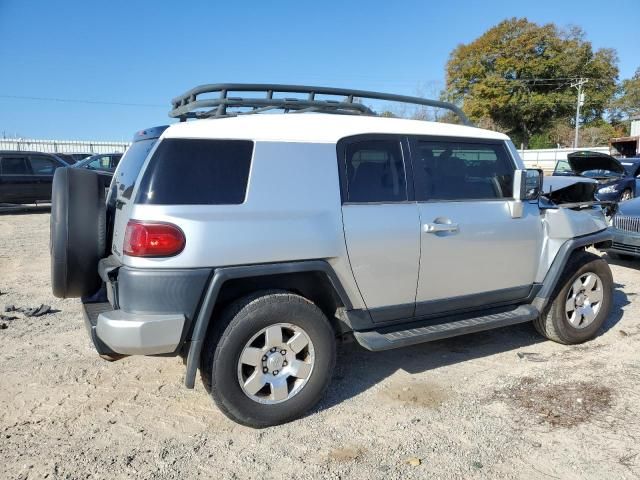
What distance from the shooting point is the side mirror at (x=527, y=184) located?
4.07 metres

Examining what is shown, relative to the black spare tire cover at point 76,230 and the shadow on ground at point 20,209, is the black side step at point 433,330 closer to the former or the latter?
the black spare tire cover at point 76,230

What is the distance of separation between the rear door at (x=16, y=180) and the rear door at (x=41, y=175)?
10 centimetres

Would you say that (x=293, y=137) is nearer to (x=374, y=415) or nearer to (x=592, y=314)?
(x=374, y=415)

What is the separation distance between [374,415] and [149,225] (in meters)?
1.88

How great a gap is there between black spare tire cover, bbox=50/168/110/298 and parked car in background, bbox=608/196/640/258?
683 cm

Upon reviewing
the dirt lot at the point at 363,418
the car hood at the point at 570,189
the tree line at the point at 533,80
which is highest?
the tree line at the point at 533,80

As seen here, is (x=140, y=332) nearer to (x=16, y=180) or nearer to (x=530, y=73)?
(x=16, y=180)

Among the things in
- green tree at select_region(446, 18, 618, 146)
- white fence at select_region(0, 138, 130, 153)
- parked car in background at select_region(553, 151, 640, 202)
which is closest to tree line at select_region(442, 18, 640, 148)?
green tree at select_region(446, 18, 618, 146)

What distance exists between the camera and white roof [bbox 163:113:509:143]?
121 inches

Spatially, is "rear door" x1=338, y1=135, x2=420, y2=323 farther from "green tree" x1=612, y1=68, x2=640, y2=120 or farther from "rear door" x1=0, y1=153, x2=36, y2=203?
"green tree" x1=612, y1=68, x2=640, y2=120

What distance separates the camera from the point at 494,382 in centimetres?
388

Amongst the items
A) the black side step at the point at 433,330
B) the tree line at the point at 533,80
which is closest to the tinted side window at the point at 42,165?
the black side step at the point at 433,330

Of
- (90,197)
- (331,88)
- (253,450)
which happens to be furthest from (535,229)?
(90,197)

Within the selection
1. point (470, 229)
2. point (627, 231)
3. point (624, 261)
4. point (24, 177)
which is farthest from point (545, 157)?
point (470, 229)
